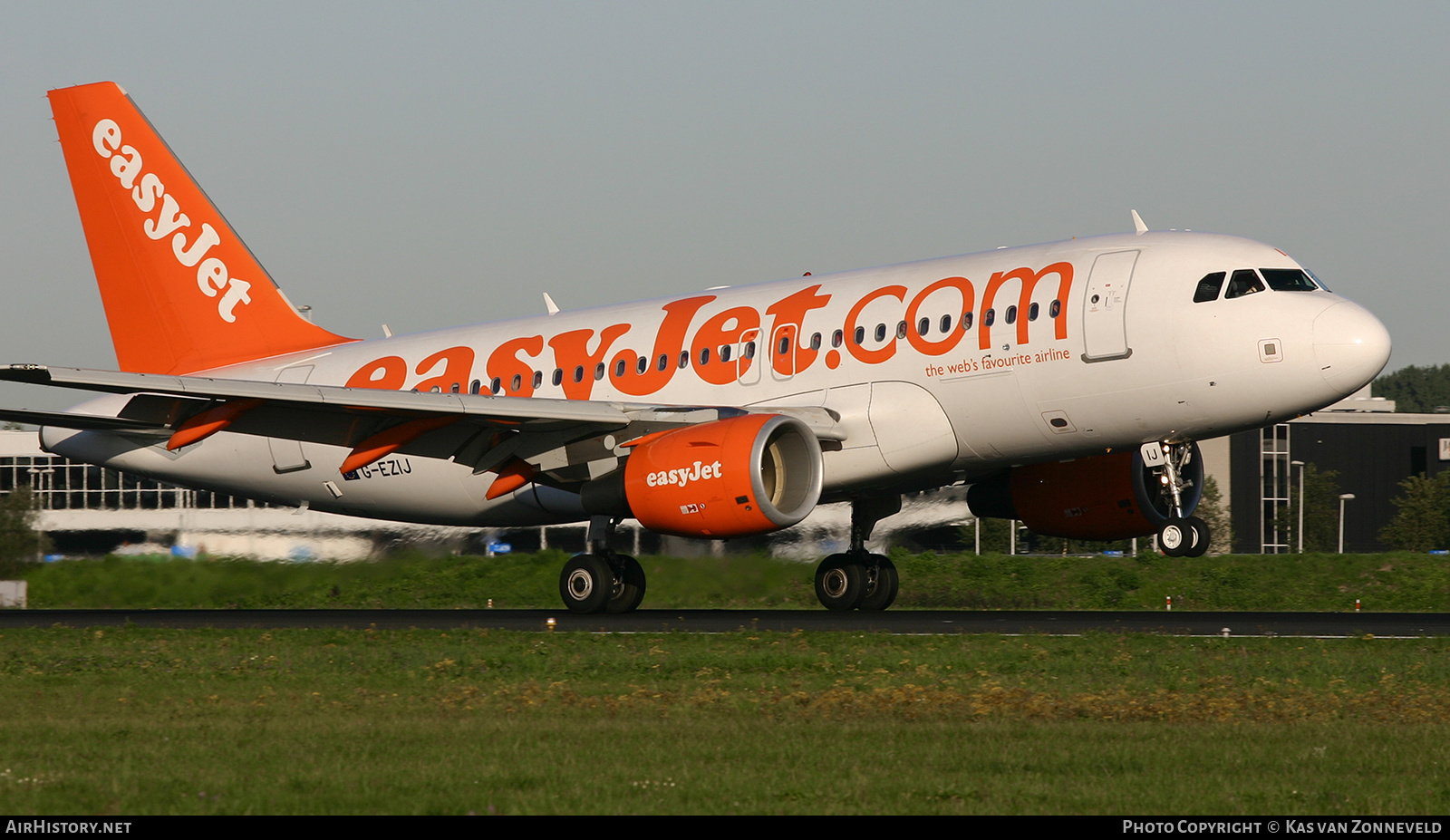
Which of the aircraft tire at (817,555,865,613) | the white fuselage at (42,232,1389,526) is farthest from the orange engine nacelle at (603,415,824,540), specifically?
the aircraft tire at (817,555,865,613)

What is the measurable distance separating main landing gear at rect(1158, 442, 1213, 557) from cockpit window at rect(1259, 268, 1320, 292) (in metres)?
2.74

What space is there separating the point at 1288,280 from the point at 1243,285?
64 cm

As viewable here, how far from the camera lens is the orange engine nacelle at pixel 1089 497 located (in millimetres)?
24922

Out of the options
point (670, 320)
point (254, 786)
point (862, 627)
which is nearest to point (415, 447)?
point (670, 320)

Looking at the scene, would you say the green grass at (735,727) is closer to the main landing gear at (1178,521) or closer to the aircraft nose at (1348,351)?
the main landing gear at (1178,521)

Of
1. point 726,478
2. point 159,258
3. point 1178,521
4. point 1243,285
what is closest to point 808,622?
point 726,478

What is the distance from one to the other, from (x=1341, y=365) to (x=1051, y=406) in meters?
3.74

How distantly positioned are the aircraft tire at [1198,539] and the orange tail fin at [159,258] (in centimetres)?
1656

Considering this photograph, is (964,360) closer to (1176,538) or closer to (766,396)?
(766,396)

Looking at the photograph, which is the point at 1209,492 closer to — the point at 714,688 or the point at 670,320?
the point at 670,320

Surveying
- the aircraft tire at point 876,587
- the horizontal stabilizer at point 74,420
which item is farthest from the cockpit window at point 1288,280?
the horizontal stabilizer at point 74,420

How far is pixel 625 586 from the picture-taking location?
2395cm

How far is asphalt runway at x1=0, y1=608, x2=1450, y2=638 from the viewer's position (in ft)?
64.1

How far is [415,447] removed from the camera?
2433cm
